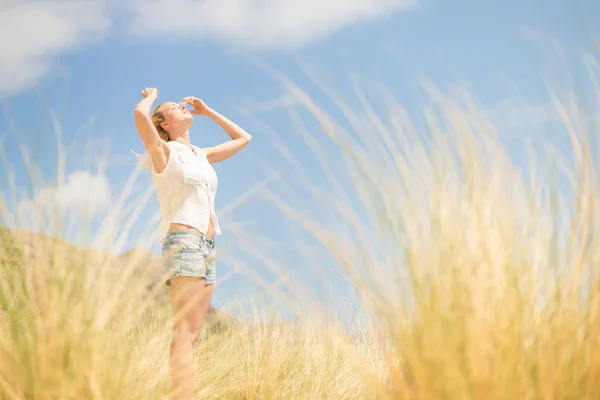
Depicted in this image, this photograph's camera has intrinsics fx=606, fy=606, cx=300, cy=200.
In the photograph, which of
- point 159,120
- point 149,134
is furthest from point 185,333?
point 159,120

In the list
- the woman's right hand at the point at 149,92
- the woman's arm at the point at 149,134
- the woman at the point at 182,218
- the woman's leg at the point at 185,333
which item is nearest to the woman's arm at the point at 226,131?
the woman at the point at 182,218

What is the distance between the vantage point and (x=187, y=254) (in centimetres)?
305

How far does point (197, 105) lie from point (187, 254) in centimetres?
147

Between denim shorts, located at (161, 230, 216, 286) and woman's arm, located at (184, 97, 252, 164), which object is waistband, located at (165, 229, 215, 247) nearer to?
denim shorts, located at (161, 230, 216, 286)

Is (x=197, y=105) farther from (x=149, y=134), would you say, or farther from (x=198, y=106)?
(x=149, y=134)

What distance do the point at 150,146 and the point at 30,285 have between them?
1.24 metres

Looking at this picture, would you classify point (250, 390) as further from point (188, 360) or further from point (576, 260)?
point (576, 260)

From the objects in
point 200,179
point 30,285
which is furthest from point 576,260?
point 200,179

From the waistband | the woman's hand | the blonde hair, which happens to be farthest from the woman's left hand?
the waistband

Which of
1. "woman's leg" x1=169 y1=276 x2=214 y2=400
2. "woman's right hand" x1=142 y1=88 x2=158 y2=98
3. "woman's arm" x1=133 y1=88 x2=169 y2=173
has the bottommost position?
"woman's leg" x1=169 y1=276 x2=214 y2=400

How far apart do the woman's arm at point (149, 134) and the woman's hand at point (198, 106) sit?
0.76m

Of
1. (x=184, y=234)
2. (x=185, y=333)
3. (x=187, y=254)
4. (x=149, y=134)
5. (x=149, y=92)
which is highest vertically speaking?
(x=149, y=92)

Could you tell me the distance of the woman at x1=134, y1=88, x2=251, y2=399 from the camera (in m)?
3.01

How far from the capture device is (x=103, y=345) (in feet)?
6.31
